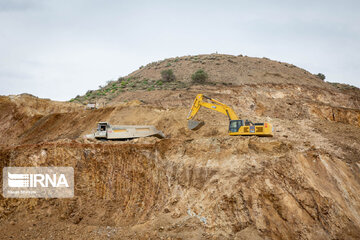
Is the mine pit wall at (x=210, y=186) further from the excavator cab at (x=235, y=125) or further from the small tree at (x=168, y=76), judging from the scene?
the small tree at (x=168, y=76)

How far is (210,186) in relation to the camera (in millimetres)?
13898

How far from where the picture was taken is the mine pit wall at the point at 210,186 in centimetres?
1259

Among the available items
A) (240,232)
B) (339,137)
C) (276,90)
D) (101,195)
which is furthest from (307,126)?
(101,195)

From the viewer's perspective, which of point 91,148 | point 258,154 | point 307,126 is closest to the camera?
point 258,154

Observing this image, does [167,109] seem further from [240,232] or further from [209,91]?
[240,232]

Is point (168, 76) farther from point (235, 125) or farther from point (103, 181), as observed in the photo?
point (103, 181)

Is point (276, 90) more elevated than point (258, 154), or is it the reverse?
point (276, 90)

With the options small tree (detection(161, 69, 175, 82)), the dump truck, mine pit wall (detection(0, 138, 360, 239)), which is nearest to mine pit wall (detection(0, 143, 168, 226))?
mine pit wall (detection(0, 138, 360, 239))

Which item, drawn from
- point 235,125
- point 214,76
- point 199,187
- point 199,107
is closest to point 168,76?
point 214,76

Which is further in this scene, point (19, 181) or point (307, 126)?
point (307, 126)

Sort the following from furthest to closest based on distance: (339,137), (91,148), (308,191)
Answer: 1. (339,137)
2. (91,148)
3. (308,191)

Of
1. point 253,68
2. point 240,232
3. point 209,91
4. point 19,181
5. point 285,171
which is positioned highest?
point 253,68

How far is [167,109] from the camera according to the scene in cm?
2538

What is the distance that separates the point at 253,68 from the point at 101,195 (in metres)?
26.8
